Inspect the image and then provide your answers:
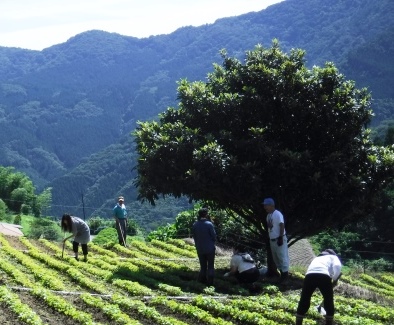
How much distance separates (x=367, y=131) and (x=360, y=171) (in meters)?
1.18

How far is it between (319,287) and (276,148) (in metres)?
6.56

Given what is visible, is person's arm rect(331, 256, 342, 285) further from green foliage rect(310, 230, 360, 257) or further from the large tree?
green foliage rect(310, 230, 360, 257)

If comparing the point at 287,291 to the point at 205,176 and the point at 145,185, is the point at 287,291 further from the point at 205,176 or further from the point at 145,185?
the point at 145,185

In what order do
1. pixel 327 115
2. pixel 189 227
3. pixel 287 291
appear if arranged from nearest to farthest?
pixel 287 291 < pixel 327 115 < pixel 189 227

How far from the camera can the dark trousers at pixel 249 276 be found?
16.2 meters

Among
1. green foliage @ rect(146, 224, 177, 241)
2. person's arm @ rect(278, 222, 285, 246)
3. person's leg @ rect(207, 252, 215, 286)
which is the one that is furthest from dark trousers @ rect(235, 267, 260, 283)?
green foliage @ rect(146, 224, 177, 241)

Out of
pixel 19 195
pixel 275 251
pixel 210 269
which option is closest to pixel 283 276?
pixel 275 251

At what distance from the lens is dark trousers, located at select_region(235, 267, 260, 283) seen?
1617cm

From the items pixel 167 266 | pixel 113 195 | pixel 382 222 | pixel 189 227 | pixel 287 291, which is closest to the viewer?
pixel 287 291

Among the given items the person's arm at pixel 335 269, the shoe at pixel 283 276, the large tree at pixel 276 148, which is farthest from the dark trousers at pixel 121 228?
the person's arm at pixel 335 269

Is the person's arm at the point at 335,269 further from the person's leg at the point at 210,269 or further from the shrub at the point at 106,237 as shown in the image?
the shrub at the point at 106,237

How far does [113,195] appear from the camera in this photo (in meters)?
146

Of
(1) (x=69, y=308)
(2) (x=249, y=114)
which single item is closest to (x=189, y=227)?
(2) (x=249, y=114)

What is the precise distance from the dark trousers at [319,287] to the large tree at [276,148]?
5.52m
